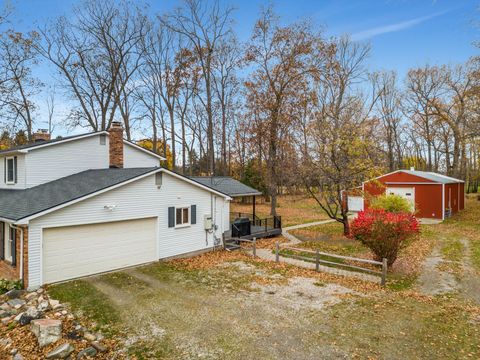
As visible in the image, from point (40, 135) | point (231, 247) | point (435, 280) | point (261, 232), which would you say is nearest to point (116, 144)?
point (40, 135)

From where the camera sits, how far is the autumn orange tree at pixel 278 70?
23.0m

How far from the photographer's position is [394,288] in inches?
379

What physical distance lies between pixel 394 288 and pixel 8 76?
3103 cm

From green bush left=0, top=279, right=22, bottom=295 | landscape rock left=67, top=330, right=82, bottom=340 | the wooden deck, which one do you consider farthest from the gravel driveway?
the wooden deck

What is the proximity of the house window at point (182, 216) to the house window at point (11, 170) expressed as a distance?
7597 millimetres

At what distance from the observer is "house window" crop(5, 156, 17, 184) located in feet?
45.1

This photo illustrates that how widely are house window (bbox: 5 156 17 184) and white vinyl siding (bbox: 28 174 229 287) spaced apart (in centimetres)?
577

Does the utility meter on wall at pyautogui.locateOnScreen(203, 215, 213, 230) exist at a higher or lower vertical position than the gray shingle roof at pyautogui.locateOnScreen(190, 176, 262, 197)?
lower

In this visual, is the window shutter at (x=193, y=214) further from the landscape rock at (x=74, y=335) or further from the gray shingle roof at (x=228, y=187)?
the landscape rock at (x=74, y=335)

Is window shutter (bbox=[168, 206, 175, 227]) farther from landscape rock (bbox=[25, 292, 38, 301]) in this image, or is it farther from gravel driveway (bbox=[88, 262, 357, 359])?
landscape rock (bbox=[25, 292, 38, 301])

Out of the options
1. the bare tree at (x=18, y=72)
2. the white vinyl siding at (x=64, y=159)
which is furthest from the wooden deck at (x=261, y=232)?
the bare tree at (x=18, y=72)

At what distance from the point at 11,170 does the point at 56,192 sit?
4.67 metres

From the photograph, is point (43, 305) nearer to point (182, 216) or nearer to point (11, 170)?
point (182, 216)

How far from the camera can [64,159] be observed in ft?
46.7
